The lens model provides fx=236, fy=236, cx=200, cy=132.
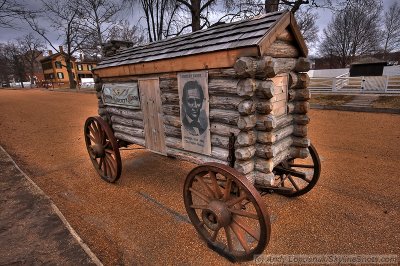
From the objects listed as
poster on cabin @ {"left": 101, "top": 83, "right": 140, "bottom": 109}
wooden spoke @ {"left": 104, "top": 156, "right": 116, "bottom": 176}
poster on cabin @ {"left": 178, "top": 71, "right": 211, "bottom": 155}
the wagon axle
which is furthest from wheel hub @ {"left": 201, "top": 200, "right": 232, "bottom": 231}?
the wagon axle

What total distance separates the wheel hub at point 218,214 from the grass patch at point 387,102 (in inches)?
487

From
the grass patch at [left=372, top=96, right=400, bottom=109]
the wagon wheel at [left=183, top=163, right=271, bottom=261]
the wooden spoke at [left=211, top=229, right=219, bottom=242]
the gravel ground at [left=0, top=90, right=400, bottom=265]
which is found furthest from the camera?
the grass patch at [left=372, top=96, right=400, bottom=109]

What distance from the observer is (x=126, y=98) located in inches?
187

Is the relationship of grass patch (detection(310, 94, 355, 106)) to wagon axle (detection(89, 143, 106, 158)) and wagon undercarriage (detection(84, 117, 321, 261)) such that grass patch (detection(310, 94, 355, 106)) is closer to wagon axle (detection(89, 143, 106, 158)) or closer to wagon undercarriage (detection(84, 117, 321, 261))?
wagon undercarriage (detection(84, 117, 321, 261))

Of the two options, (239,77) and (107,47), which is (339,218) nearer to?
(239,77)

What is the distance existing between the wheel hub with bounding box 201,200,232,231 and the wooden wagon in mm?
12

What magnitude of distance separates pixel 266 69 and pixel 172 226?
107 inches

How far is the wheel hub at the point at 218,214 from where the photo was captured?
2867 millimetres

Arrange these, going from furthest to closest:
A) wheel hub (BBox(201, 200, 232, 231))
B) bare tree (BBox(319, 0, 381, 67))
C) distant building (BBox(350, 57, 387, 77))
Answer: bare tree (BBox(319, 0, 381, 67))
distant building (BBox(350, 57, 387, 77))
wheel hub (BBox(201, 200, 232, 231))

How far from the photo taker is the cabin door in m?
4.05

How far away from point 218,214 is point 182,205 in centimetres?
160

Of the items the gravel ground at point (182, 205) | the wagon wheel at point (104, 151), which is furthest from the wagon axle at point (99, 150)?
the gravel ground at point (182, 205)

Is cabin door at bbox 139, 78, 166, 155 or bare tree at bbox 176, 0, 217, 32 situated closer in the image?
cabin door at bbox 139, 78, 166, 155

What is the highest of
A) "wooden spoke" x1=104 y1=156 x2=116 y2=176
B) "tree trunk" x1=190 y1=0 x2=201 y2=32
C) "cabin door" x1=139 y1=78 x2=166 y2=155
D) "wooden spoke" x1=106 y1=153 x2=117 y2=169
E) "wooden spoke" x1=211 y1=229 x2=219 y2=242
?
"tree trunk" x1=190 y1=0 x2=201 y2=32
